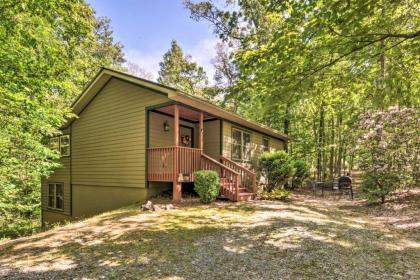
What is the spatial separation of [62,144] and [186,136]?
7.21 m

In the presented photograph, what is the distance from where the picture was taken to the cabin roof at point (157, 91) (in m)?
8.68

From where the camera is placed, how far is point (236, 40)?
21391 mm

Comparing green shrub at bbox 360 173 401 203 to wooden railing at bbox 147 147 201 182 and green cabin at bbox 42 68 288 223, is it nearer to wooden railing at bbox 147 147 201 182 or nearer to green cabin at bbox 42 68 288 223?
green cabin at bbox 42 68 288 223

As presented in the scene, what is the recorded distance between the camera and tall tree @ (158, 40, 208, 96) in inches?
1051

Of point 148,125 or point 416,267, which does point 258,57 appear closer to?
point 416,267

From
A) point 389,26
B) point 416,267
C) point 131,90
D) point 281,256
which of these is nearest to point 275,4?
point 389,26

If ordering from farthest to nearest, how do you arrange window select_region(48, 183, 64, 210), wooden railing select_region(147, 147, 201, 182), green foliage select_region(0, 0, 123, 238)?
window select_region(48, 183, 64, 210), wooden railing select_region(147, 147, 201, 182), green foliage select_region(0, 0, 123, 238)

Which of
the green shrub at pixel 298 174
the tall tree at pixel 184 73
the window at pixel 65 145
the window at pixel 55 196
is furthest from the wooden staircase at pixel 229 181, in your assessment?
the tall tree at pixel 184 73

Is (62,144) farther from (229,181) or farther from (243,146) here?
(229,181)

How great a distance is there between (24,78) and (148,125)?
405 cm

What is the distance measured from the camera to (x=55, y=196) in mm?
14531

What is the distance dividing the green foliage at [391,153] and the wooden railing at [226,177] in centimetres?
446

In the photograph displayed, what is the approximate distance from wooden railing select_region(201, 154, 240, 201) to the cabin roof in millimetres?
1976

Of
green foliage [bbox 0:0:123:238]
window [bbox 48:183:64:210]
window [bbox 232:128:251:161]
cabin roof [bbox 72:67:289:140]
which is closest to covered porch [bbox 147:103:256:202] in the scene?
cabin roof [bbox 72:67:289:140]
